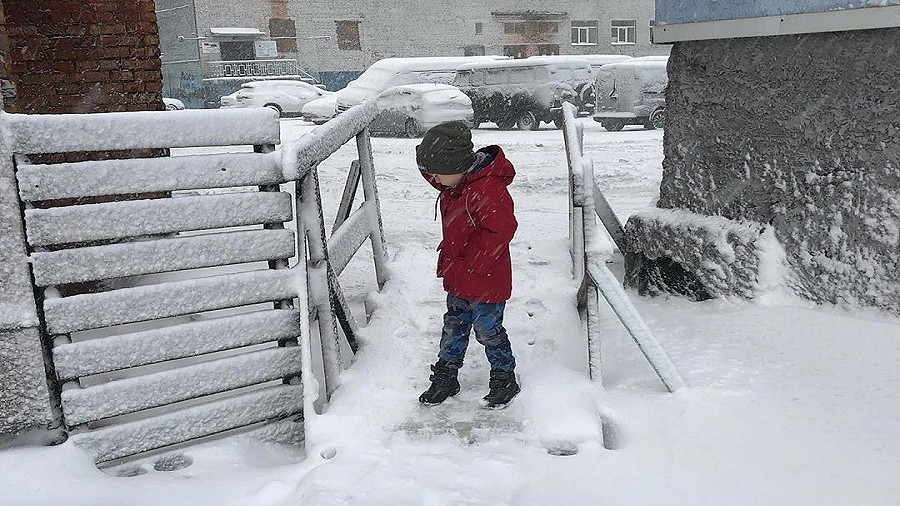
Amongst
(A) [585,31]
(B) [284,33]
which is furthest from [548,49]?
→ (B) [284,33]

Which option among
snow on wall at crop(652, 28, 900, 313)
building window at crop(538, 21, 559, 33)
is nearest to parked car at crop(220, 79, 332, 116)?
building window at crop(538, 21, 559, 33)

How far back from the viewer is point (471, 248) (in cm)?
319

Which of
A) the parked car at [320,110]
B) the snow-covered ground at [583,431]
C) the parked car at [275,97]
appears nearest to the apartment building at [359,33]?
the parked car at [275,97]

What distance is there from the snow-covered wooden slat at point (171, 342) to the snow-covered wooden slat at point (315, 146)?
0.65m

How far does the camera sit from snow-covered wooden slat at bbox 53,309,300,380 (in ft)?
9.55

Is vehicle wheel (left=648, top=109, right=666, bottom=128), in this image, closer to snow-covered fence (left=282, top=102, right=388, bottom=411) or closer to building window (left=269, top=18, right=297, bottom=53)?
snow-covered fence (left=282, top=102, right=388, bottom=411)

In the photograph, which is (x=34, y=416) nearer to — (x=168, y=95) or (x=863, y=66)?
(x=863, y=66)

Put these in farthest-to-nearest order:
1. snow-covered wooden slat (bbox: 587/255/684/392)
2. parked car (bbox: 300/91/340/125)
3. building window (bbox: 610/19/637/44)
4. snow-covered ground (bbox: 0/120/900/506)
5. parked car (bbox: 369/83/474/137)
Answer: building window (bbox: 610/19/637/44) → parked car (bbox: 300/91/340/125) → parked car (bbox: 369/83/474/137) → snow-covered wooden slat (bbox: 587/255/684/392) → snow-covered ground (bbox: 0/120/900/506)

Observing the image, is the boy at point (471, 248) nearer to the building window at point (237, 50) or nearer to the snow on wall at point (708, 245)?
the snow on wall at point (708, 245)

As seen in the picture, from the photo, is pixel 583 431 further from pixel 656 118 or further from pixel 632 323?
pixel 656 118

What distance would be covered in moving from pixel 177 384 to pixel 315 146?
3.88 feet

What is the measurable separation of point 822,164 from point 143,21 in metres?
4.32

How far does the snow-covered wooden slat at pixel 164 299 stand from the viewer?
2.88 m

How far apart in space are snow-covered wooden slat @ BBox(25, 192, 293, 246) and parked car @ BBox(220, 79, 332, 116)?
22.4 m
